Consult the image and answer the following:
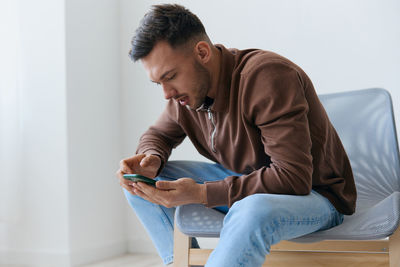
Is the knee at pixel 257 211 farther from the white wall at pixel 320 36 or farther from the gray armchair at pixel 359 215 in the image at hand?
the white wall at pixel 320 36

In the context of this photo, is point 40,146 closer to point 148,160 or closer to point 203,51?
point 148,160

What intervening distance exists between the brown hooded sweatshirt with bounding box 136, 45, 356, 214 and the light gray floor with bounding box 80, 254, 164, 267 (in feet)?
3.33

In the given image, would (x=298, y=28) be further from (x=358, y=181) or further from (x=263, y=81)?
(x=263, y=81)

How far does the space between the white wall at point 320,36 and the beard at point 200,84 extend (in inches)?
41.0

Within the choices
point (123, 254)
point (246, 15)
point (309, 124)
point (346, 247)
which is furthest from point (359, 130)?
point (123, 254)

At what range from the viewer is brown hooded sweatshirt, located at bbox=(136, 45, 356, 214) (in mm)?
1136

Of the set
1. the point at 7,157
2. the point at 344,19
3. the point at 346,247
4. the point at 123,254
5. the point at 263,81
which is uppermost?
the point at 344,19

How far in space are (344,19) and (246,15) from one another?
1.56ft

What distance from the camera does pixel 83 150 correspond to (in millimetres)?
2389

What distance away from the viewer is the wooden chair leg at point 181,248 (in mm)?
1340

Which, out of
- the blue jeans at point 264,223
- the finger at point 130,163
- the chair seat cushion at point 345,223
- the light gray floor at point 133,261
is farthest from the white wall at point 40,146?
the blue jeans at point 264,223

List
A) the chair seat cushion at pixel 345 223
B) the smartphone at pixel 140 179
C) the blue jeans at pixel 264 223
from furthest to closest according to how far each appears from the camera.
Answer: the smartphone at pixel 140 179 → the chair seat cushion at pixel 345 223 → the blue jeans at pixel 264 223

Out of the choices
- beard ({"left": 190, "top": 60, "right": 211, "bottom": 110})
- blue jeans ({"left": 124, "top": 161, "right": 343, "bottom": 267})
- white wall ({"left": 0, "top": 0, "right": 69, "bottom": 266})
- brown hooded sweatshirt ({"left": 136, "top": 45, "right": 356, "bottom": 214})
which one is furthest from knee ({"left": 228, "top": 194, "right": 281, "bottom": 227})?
white wall ({"left": 0, "top": 0, "right": 69, "bottom": 266})

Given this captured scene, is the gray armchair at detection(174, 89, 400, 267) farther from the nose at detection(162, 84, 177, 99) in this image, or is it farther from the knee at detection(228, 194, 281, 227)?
the nose at detection(162, 84, 177, 99)
